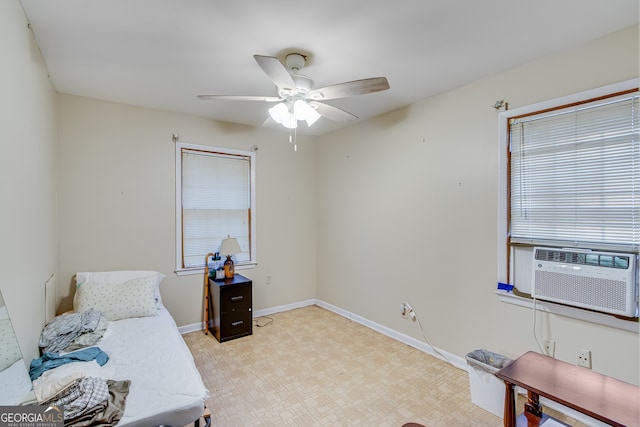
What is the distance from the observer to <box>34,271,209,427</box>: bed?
4.99 feet

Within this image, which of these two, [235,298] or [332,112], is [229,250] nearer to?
[235,298]

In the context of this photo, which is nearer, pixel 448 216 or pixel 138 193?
pixel 448 216

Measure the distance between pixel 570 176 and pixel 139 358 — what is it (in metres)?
3.27

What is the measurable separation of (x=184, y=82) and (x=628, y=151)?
3.39 metres

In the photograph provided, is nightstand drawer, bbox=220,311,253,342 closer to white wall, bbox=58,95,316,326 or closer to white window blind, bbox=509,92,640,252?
white wall, bbox=58,95,316,326

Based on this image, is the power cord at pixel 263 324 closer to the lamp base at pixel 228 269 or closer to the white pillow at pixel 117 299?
the lamp base at pixel 228 269

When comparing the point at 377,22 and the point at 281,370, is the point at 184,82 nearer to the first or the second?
the point at 377,22

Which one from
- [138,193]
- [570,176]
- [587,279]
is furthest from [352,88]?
[138,193]

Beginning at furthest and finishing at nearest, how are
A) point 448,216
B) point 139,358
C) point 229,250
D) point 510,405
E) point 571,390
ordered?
1. point 229,250
2. point 448,216
3. point 139,358
4. point 510,405
5. point 571,390

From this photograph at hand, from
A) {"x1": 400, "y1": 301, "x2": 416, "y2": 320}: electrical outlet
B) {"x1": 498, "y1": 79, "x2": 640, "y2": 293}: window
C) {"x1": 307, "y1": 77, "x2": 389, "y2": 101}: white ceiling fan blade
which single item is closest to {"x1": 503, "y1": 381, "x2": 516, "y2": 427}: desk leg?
{"x1": 498, "y1": 79, "x2": 640, "y2": 293}: window

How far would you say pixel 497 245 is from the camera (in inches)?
99.7

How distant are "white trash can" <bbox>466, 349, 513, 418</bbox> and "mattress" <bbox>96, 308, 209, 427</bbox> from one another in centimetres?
189

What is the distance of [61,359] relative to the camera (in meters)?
1.88

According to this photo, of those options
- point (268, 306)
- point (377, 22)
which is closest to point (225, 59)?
point (377, 22)
